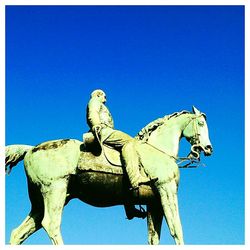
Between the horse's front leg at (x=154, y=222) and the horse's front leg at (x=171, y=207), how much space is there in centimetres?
54

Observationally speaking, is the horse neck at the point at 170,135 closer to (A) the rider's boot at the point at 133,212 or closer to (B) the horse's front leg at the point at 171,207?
(B) the horse's front leg at the point at 171,207

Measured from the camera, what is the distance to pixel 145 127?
15.4m

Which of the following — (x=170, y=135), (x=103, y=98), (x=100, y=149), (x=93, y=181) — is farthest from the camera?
(x=103, y=98)

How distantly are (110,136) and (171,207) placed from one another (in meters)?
1.88

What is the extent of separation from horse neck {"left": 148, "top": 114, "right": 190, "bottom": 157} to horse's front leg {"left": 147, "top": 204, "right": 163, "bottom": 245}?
3.74 feet

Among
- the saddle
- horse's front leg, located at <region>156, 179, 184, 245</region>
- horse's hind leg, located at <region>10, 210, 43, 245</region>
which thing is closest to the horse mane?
the saddle

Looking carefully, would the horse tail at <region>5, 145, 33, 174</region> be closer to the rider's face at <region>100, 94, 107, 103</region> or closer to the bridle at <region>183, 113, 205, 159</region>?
the rider's face at <region>100, 94, 107, 103</region>

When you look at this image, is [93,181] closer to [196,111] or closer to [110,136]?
[110,136]

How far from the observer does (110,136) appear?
14945 millimetres

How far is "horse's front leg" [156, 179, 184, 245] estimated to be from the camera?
556 inches

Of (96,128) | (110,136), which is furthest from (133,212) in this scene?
(96,128)

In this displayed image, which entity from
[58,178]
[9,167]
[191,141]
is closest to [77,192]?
[58,178]
